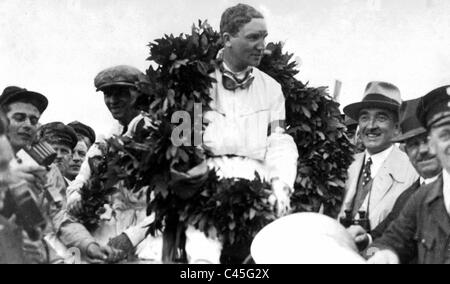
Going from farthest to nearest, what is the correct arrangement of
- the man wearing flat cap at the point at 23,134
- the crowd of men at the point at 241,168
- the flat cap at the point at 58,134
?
the flat cap at the point at 58,134 < the man wearing flat cap at the point at 23,134 < the crowd of men at the point at 241,168

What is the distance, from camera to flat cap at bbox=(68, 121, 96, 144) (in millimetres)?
5955

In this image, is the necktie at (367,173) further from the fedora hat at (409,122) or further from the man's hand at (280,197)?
the man's hand at (280,197)

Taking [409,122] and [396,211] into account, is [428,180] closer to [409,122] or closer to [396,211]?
[396,211]

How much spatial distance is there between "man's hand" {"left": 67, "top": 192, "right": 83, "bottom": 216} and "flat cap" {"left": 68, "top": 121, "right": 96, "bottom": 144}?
81 cm

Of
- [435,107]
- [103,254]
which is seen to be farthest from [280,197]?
[103,254]

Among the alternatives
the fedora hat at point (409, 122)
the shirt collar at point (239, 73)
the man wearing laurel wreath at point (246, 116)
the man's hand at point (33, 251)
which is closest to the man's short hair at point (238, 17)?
the man wearing laurel wreath at point (246, 116)

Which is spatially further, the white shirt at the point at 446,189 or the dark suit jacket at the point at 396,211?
the dark suit jacket at the point at 396,211

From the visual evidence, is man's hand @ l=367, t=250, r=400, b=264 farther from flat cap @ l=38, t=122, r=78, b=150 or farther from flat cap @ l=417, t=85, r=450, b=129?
flat cap @ l=38, t=122, r=78, b=150

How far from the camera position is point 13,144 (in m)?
5.10

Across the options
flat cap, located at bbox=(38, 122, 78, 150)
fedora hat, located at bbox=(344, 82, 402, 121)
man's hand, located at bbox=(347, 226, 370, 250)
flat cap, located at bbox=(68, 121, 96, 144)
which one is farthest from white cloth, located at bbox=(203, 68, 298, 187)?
flat cap, located at bbox=(68, 121, 96, 144)

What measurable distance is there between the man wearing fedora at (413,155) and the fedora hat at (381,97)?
0.46ft

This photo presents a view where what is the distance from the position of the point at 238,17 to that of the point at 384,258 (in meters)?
1.59

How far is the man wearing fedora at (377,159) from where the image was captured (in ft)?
16.7
